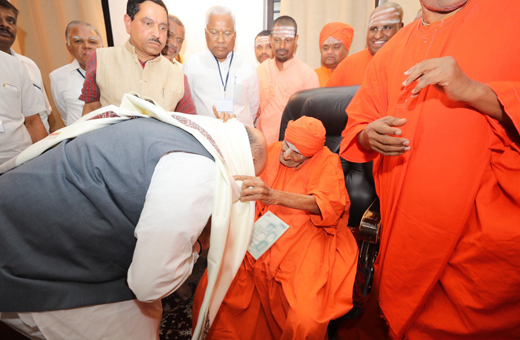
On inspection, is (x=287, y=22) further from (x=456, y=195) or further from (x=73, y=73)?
(x=456, y=195)

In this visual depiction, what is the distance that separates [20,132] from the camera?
6.79 ft

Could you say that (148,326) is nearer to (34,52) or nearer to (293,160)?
(293,160)

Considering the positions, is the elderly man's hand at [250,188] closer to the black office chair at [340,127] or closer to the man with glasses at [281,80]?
the black office chair at [340,127]

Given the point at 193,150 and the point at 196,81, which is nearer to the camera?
the point at 193,150

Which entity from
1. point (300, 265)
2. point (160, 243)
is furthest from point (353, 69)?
point (160, 243)

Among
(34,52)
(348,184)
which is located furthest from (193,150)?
(34,52)

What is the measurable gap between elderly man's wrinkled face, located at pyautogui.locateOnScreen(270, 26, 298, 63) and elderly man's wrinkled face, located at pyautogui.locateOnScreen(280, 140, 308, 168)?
1.77m

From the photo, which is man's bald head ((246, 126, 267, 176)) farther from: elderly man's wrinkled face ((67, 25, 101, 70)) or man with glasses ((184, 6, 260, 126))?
elderly man's wrinkled face ((67, 25, 101, 70))

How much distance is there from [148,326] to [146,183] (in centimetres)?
62

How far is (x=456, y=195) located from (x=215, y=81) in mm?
→ 2253

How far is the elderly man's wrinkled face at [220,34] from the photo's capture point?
2.47 metres

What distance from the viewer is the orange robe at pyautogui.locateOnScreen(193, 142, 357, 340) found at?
1.31 m

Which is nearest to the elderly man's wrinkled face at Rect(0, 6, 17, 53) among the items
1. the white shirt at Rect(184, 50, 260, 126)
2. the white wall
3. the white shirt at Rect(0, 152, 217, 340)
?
the white shirt at Rect(184, 50, 260, 126)

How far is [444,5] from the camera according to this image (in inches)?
41.6
